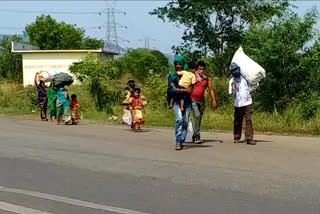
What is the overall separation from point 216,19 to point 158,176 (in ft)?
71.3

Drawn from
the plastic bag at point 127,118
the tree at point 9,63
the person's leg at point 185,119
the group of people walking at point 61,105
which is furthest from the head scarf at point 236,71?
the tree at point 9,63

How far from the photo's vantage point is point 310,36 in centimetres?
1662

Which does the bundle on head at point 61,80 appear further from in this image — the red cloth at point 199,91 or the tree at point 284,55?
the red cloth at point 199,91

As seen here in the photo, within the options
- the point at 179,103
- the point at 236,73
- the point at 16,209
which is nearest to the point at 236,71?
the point at 236,73

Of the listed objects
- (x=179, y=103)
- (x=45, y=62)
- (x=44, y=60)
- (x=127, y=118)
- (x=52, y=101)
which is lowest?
(x=127, y=118)

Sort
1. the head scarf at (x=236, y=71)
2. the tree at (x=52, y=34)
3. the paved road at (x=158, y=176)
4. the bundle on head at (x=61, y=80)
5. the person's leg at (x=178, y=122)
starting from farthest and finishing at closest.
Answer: the tree at (x=52, y=34) → the bundle on head at (x=61, y=80) → the head scarf at (x=236, y=71) → the person's leg at (x=178, y=122) → the paved road at (x=158, y=176)

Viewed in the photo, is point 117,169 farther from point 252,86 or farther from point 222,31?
point 222,31

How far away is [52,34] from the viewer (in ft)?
192

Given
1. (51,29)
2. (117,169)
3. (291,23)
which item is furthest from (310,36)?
(51,29)

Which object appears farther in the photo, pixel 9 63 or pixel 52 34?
pixel 52 34

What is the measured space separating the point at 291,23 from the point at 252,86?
15.1 feet

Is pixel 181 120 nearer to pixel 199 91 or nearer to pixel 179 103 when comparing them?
pixel 179 103

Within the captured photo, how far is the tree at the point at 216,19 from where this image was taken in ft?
93.2

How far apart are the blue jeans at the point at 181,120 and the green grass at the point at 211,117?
4.16 metres
